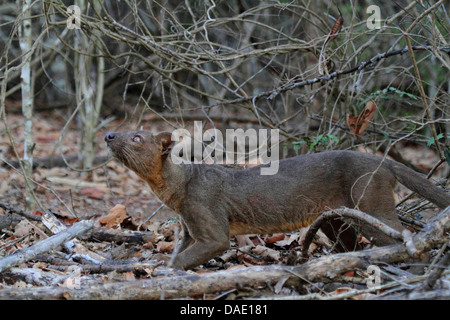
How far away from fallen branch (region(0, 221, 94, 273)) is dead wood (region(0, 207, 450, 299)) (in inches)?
24.1

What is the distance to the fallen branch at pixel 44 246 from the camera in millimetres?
3887

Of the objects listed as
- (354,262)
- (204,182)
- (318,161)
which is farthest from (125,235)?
(354,262)

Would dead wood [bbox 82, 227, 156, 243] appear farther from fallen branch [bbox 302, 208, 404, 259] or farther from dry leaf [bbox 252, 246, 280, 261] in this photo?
fallen branch [bbox 302, 208, 404, 259]

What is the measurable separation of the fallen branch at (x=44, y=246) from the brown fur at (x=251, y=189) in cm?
72

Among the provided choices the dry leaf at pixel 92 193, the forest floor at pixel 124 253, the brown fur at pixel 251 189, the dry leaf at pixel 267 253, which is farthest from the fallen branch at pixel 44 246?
the dry leaf at pixel 92 193

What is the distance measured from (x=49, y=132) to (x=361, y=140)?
734 cm

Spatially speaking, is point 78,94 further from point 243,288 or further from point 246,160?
point 243,288

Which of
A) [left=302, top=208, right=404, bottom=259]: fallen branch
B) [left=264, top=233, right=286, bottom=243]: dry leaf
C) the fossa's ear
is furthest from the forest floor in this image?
the fossa's ear

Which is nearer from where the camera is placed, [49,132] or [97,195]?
[97,195]

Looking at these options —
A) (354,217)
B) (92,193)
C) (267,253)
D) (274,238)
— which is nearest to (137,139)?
(267,253)

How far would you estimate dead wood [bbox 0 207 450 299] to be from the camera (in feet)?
10.9

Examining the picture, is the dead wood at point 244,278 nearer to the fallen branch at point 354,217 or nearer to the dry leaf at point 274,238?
the fallen branch at point 354,217

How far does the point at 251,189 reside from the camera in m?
5.12

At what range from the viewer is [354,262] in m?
3.58
